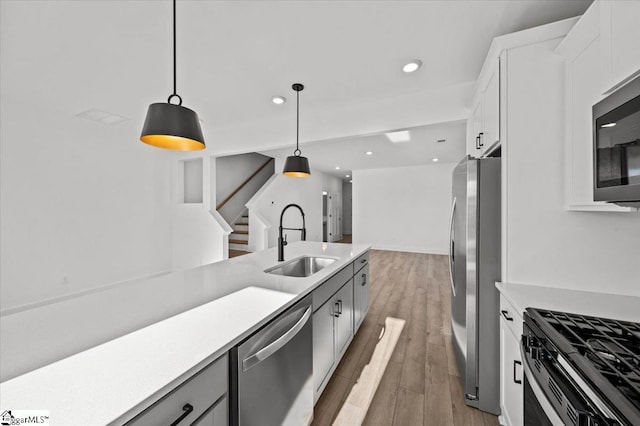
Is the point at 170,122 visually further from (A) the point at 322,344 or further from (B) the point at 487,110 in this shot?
(B) the point at 487,110

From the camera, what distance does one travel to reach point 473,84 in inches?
103

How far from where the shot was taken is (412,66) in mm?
2330

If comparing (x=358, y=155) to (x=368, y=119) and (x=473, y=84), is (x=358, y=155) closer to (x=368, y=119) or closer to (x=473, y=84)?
(x=368, y=119)

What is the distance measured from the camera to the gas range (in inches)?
26.1

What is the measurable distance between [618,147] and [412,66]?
68.8 inches

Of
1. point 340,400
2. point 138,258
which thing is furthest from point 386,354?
point 138,258

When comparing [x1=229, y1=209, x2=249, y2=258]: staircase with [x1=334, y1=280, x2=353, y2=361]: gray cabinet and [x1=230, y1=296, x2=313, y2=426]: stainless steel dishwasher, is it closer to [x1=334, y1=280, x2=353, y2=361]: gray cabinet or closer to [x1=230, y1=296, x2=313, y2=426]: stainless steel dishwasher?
[x1=334, y1=280, x2=353, y2=361]: gray cabinet

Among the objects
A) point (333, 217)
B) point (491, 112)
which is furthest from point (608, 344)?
point (333, 217)

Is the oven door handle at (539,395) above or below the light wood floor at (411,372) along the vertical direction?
above

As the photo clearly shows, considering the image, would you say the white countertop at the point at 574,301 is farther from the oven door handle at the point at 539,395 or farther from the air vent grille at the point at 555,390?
the air vent grille at the point at 555,390

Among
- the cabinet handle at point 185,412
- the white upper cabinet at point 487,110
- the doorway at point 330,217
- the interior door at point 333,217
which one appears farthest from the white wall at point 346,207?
the cabinet handle at point 185,412

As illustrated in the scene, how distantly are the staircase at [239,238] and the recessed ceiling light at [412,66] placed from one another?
16.5 ft

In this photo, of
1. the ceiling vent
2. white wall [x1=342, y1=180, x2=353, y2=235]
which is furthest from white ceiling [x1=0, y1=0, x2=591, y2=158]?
white wall [x1=342, y1=180, x2=353, y2=235]

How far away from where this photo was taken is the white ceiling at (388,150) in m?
4.45
